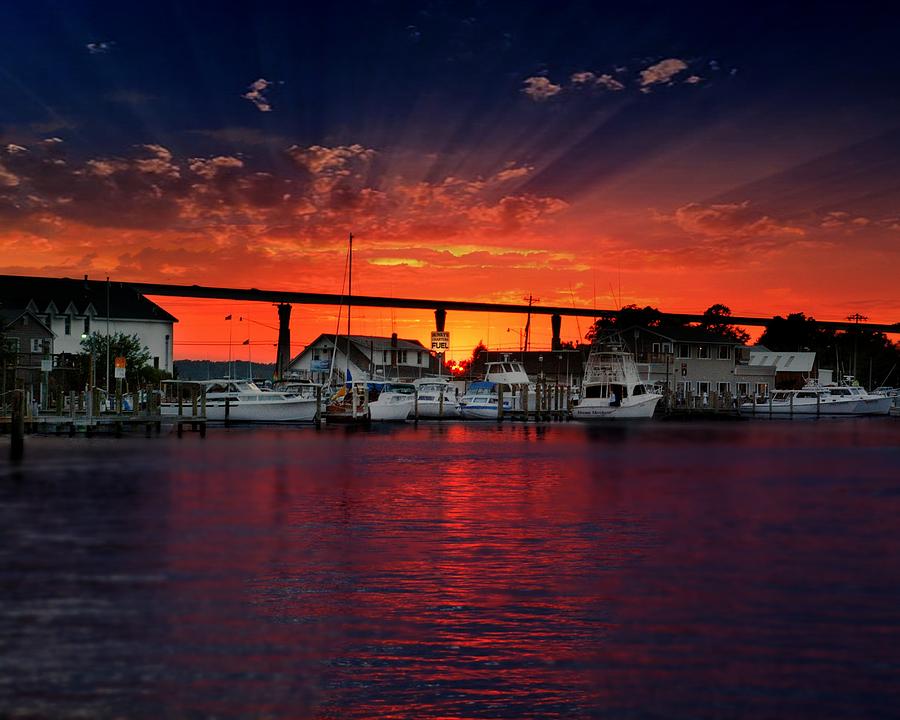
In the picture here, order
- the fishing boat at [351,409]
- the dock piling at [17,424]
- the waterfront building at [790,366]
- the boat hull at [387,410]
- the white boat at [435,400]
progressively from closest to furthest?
the dock piling at [17,424] → the fishing boat at [351,409] → the boat hull at [387,410] → the white boat at [435,400] → the waterfront building at [790,366]

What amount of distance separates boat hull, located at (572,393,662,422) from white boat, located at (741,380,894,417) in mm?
26433

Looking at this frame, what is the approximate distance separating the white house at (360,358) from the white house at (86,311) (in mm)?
23376

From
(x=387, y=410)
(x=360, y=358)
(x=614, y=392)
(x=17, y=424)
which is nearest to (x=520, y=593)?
(x=17, y=424)

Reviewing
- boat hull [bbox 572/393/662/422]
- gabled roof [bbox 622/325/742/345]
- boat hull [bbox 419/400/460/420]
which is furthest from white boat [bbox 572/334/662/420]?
gabled roof [bbox 622/325/742/345]

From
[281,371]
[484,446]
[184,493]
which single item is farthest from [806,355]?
[184,493]

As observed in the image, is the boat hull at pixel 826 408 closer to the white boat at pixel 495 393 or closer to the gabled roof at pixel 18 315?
the white boat at pixel 495 393

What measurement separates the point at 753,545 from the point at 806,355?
140m

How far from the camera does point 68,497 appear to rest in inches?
1449

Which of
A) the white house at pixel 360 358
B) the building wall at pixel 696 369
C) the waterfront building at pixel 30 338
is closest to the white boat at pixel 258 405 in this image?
the waterfront building at pixel 30 338

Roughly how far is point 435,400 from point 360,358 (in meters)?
42.8

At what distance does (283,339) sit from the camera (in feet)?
557

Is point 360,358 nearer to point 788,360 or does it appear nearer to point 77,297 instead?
point 77,297

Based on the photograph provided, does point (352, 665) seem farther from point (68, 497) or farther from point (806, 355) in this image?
point (806, 355)

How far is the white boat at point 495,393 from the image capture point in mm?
102250
